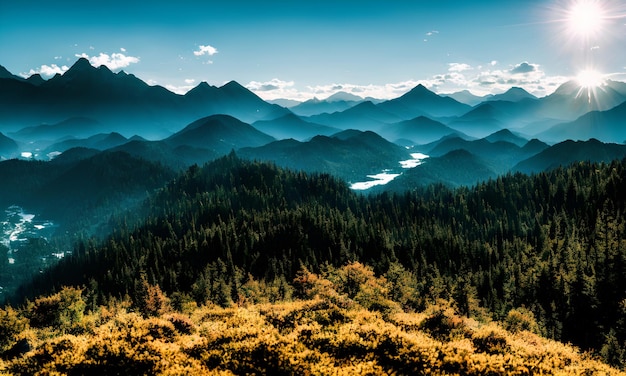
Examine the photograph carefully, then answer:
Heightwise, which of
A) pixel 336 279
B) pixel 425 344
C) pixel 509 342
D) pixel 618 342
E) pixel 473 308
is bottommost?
pixel 618 342

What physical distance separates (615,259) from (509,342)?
163712mm

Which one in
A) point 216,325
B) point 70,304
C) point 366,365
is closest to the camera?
point 366,365

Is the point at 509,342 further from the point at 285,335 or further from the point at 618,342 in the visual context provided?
the point at 618,342

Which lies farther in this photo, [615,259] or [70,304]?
[615,259]

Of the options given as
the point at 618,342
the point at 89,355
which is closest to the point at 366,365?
the point at 89,355

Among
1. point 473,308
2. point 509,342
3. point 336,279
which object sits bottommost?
point 473,308

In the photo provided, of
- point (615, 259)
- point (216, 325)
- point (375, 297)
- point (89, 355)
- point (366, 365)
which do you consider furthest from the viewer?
point (615, 259)

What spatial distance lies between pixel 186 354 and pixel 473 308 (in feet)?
373

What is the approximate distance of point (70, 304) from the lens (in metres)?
114

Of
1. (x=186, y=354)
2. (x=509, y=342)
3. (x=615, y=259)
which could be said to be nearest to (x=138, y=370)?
(x=186, y=354)

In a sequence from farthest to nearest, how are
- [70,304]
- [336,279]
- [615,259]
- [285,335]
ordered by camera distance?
[615,259] < [336,279] < [70,304] < [285,335]

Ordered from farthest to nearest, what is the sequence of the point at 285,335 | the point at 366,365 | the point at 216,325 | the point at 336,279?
the point at 336,279 < the point at 216,325 < the point at 285,335 < the point at 366,365

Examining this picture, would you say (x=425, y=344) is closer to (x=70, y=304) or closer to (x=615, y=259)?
(x=70, y=304)

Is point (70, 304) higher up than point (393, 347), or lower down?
lower down
